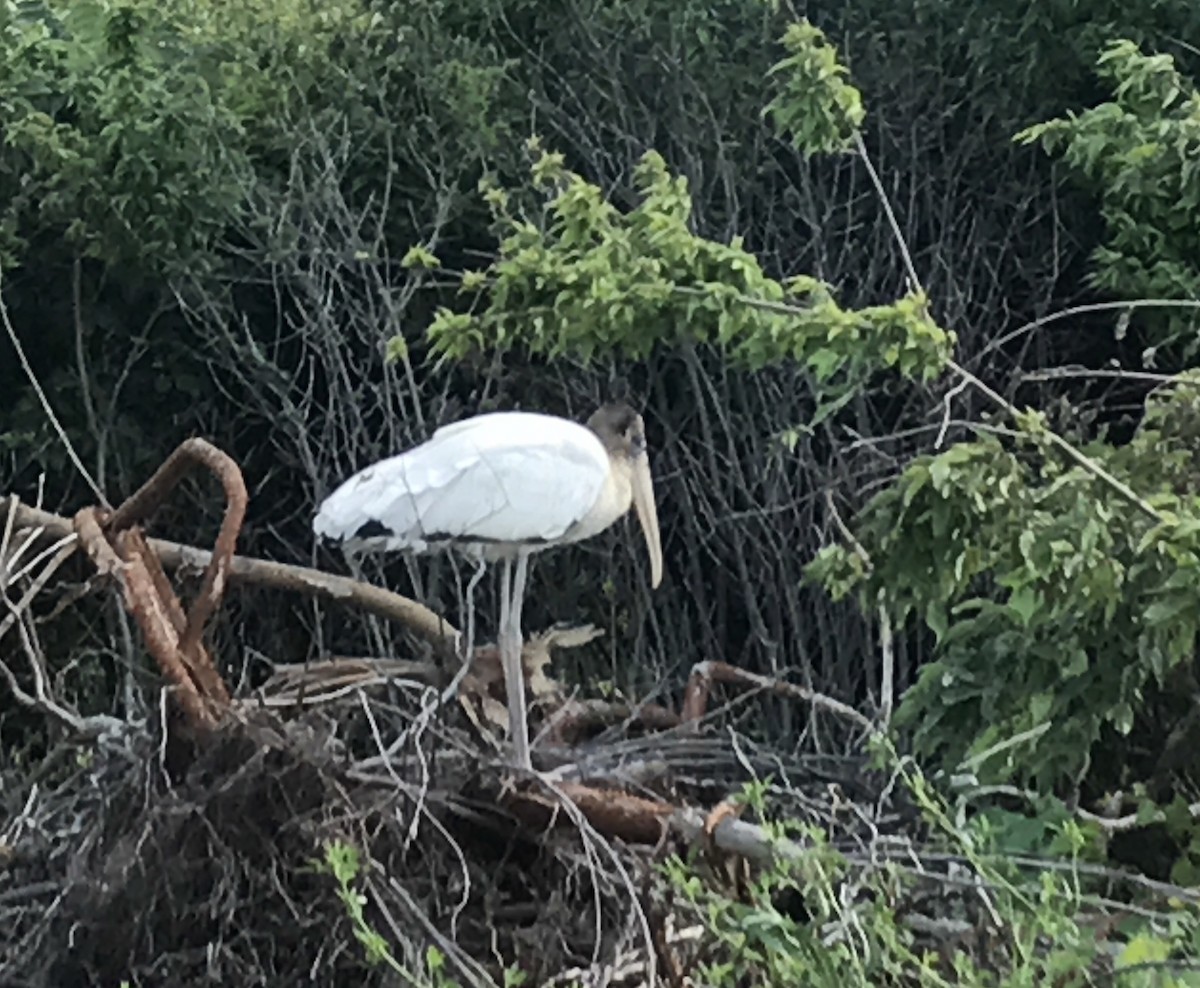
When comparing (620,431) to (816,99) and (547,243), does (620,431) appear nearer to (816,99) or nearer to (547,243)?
(547,243)


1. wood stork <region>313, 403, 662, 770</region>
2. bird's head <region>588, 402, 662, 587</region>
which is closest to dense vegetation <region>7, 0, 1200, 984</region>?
bird's head <region>588, 402, 662, 587</region>

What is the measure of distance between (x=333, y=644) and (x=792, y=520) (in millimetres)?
1595

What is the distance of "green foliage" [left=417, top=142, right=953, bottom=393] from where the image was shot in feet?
8.87

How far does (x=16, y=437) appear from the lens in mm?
5789

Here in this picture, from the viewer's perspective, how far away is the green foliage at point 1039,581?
260 cm

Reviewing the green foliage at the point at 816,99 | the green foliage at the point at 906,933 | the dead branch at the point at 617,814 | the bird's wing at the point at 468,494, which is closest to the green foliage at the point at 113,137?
the bird's wing at the point at 468,494

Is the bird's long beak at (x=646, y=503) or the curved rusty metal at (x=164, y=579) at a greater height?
the curved rusty metal at (x=164, y=579)

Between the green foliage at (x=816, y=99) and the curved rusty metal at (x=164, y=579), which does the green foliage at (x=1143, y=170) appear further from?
the curved rusty metal at (x=164, y=579)

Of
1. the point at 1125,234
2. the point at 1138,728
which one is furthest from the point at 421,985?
the point at 1125,234

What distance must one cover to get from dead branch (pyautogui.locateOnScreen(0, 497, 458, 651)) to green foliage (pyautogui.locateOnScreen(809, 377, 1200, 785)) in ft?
4.71

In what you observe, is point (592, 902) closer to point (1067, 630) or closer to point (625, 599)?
point (1067, 630)

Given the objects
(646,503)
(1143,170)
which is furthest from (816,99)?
(646,503)

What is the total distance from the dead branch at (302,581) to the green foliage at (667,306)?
97 cm

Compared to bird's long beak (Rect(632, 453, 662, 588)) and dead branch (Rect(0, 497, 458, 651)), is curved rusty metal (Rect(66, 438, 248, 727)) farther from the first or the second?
bird's long beak (Rect(632, 453, 662, 588))
